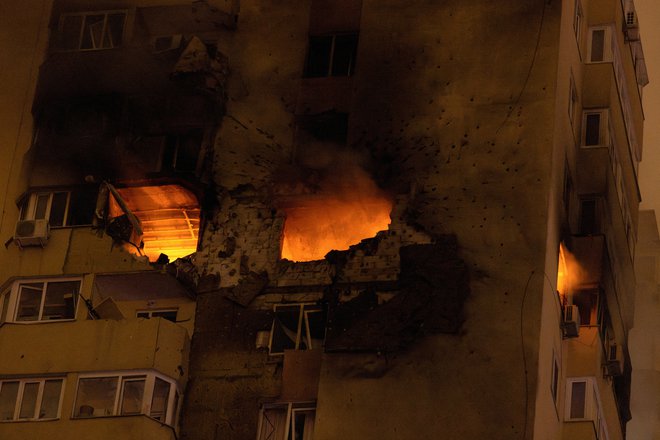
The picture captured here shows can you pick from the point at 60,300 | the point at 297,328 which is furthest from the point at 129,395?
the point at 297,328

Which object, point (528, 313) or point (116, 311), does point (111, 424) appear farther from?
point (528, 313)

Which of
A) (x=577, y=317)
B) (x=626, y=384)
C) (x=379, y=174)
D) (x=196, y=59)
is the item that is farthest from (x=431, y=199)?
(x=626, y=384)

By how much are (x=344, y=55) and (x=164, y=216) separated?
7.22 meters

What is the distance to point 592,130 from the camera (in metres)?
49.4

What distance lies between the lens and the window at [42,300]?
43812mm

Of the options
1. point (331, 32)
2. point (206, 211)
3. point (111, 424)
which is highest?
point (331, 32)

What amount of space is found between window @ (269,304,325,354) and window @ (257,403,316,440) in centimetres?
164

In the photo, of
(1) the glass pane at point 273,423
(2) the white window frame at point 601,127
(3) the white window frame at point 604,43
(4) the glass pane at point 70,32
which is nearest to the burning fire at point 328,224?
(1) the glass pane at point 273,423

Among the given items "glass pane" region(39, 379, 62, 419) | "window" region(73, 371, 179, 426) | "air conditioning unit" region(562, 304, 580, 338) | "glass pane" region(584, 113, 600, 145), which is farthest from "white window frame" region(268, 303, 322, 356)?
"glass pane" region(584, 113, 600, 145)

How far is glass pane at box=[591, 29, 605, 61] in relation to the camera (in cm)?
5075

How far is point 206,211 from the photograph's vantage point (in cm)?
4538

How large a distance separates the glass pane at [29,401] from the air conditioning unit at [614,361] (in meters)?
17.2

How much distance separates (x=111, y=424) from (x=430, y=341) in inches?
332

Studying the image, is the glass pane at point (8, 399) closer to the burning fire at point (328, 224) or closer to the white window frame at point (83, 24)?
the burning fire at point (328, 224)
